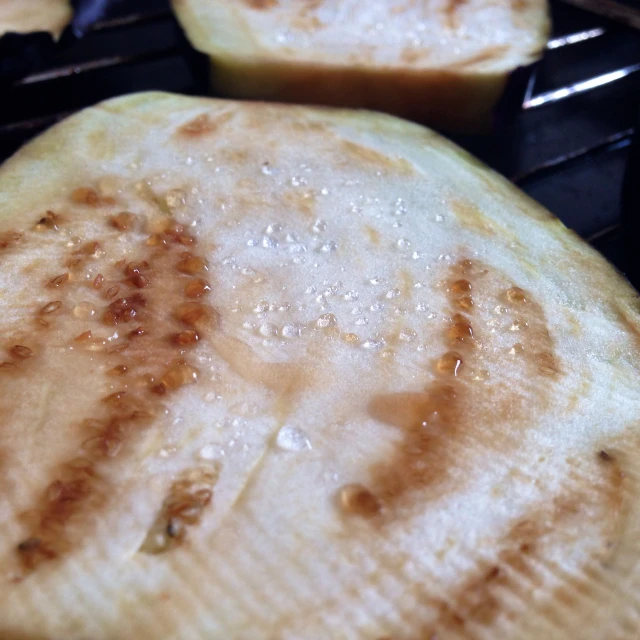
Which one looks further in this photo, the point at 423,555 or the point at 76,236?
the point at 76,236

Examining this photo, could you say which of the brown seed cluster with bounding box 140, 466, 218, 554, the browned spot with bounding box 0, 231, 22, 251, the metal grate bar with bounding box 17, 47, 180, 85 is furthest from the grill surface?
the brown seed cluster with bounding box 140, 466, 218, 554

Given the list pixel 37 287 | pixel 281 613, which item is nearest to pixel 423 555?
pixel 281 613

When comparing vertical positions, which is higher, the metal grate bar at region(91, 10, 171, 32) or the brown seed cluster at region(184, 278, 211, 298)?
the metal grate bar at region(91, 10, 171, 32)

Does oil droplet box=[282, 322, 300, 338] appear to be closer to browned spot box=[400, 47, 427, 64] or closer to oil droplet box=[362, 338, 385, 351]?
oil droplet box=[362, 338, 385, 351]

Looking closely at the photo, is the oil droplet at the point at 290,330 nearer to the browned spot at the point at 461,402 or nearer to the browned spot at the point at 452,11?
the browned spot at the point at 461,402

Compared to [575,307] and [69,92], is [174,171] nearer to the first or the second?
[575,307]

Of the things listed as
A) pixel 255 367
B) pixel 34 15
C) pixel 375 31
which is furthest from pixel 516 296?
pixel 34 15

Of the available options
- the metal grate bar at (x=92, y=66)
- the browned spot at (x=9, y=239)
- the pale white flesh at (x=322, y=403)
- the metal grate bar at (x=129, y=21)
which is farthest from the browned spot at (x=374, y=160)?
the metal grate bar at (x=129, y=21)
